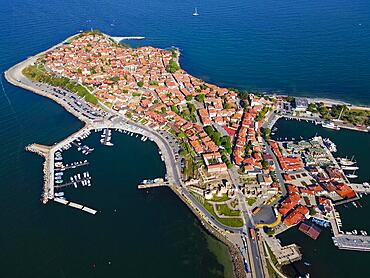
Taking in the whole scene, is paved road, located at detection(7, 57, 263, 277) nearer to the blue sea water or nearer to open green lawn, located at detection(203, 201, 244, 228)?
open green lawn, located at detection(203, 201, 244, 228)

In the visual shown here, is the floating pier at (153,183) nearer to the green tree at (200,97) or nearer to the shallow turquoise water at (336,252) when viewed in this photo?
the shallow turquoise water at (336,252)

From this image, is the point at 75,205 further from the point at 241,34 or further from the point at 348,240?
the point at 241,34

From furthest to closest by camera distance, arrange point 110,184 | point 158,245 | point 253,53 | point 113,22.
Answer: point 113,22 < point 253,53 < point 110,184 < point 158,245

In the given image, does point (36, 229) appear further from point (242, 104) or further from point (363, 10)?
point (363, 10)

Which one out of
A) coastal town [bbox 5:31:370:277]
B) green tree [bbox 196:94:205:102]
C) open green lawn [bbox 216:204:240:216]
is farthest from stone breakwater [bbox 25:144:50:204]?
green tree [bbox 196:94:205:102]

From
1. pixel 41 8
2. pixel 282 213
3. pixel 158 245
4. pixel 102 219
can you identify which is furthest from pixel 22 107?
pixel 41 8
